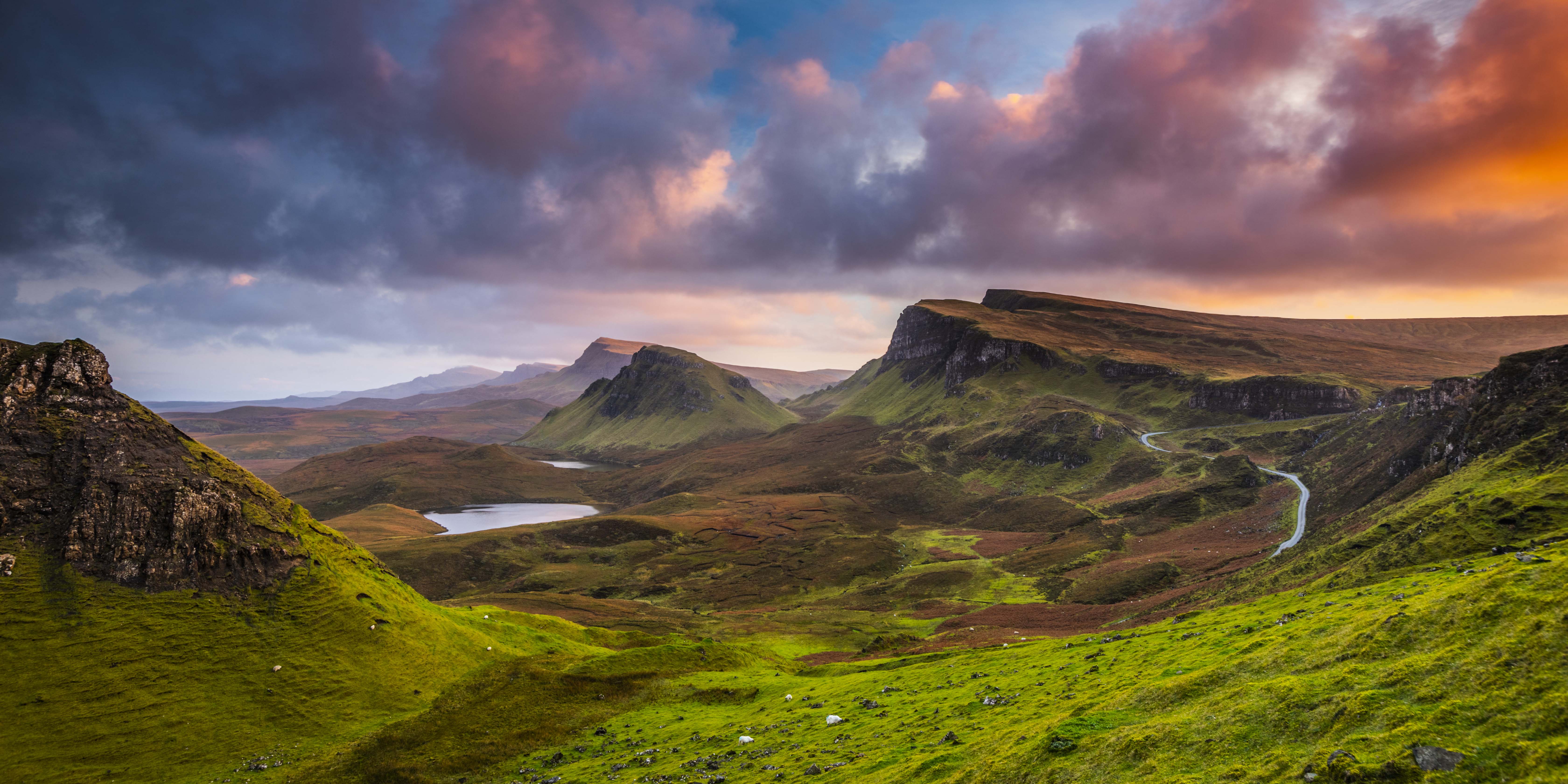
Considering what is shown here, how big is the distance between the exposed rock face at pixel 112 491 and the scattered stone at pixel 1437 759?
6665cm

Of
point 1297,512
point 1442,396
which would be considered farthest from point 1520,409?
point 1297,512

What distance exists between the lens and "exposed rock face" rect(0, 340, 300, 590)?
1870 inches

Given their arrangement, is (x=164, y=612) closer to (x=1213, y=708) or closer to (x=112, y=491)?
(x=112, y=491)

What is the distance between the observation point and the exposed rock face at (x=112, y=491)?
4750 centimetres

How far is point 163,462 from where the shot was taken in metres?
52.9

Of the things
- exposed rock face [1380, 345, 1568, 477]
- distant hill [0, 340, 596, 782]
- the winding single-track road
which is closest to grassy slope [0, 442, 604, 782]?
distant hill [0, 340, 596, 782]

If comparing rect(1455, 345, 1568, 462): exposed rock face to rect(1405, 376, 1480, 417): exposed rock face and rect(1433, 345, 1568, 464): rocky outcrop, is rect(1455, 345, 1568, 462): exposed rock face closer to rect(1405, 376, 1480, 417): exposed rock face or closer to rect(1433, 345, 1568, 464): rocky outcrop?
rect(1433, 345, 1568, 464): rocky outcrop

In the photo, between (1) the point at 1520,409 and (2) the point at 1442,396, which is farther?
(2) the point at 1442,396

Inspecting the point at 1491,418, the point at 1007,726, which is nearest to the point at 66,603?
the point at 1007,726

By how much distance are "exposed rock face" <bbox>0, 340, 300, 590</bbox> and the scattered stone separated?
6665 cm

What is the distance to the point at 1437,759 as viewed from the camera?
14172 mm

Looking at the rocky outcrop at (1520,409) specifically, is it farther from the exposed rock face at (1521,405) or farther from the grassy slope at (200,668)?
the grassy slope at (200,668)

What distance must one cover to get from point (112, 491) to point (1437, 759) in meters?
73.3

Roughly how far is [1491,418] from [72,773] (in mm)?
123666
